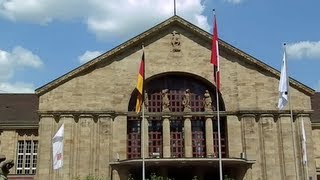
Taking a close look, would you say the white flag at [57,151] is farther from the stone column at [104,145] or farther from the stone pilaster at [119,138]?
the stone pilaster at [119,138]

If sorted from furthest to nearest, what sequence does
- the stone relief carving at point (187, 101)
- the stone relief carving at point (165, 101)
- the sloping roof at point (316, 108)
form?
the sloping roof at point (316, 108)
the stone relief carving at point (187, 101)
the stone relief carving at point (165, 101)

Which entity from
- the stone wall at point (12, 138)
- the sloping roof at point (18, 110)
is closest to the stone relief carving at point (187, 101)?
the sloping roof at point (18, 110)

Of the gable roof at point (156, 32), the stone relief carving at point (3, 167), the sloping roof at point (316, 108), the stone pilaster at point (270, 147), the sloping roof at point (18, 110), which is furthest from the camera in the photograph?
the sloping roof at point (18, 110)

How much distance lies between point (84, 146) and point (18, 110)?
43.0 ft

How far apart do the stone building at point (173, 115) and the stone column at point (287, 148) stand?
0.22 ft

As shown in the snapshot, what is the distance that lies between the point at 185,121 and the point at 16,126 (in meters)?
15.4

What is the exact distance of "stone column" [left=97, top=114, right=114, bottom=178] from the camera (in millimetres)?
35156

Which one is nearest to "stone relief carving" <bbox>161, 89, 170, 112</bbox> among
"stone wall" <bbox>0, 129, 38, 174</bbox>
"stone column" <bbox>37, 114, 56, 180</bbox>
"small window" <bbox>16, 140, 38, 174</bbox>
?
"stone column" <bbox>37, 114, 56, 180</bbox>

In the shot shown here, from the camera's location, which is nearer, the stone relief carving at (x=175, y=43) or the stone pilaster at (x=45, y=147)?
the stone pilaster at (x=45, y=147)

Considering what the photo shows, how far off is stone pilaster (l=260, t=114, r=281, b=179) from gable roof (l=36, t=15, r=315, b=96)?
10.8 ft

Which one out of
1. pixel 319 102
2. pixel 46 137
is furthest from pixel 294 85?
pixel 46 137

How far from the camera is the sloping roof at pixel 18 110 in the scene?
1716 inches

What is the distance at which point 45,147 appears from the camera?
3534 cm

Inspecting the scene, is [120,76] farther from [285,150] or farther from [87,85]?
[285,150]
